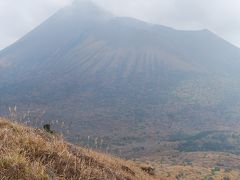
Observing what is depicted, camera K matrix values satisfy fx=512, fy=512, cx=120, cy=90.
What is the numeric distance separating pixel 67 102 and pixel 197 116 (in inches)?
1934

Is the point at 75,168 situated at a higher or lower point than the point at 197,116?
lower

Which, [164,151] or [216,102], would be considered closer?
[164,151]

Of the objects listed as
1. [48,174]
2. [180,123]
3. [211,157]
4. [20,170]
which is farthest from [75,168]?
[180,123]

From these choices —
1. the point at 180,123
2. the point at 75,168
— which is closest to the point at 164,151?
the point at 180,123

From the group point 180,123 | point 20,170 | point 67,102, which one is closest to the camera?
point 20,170

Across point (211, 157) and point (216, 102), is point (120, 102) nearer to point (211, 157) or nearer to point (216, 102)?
point (216, 102)

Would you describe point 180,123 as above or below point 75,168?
above

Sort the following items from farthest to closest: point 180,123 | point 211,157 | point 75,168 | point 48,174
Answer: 1. point 180,123
2. point 211,157
3. point 75,168
4. point 48,174

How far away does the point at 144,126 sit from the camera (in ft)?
523

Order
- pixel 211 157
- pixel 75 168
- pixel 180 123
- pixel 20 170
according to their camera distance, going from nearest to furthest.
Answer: pixel 20 170 < pixel 75 168 < pixel 211 157 < pixel 180 123

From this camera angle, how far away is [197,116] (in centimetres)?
17350

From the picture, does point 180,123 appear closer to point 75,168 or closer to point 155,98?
point 155,98

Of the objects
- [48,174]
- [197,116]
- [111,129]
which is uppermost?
[197,116]

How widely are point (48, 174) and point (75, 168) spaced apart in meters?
0.92
